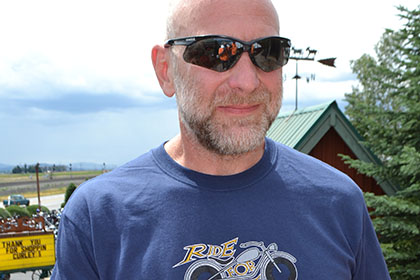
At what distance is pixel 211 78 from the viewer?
215 cm

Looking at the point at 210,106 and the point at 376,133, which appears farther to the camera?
A: the point at 376,133

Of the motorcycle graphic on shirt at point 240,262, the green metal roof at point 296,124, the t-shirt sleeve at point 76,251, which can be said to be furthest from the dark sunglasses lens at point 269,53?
the green metal roof at point 296,124

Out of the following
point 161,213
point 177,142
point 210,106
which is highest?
point 210,106

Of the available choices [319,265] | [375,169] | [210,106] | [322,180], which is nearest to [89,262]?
[210,106]

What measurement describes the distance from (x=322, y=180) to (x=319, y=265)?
1.59ft

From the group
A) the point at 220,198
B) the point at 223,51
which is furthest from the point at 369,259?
the point at 223,51

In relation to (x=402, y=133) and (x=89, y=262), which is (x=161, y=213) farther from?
(x=402, y=133)

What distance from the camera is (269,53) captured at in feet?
7.20

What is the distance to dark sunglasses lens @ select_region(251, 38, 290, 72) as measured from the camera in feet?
7.10

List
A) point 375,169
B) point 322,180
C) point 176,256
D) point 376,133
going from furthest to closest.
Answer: point 376,133 → point 375,169 → point 322,180 → point 176,256

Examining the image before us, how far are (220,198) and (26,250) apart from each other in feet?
54.5

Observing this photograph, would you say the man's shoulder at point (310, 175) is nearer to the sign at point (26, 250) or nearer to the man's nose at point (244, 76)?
the man's nose at point (244, 76)

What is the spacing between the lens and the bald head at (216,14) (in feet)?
6.89

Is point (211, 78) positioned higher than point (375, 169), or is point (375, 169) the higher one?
point (211, 78)
